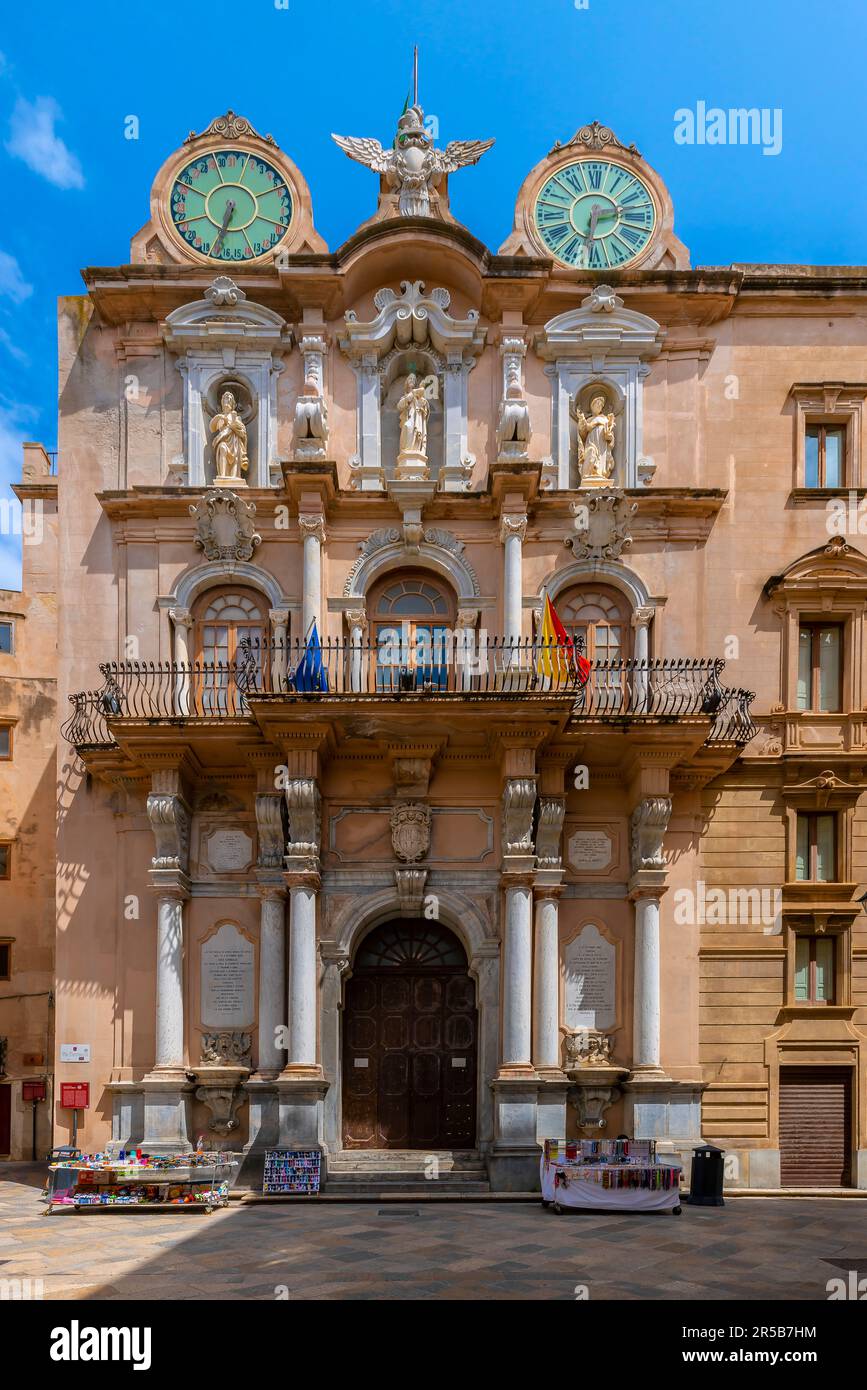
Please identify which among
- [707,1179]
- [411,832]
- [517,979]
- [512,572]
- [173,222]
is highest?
[173,222]

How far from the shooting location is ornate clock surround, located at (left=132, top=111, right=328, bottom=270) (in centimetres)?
2320

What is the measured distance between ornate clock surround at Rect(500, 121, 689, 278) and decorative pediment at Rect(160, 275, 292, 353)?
4367mm

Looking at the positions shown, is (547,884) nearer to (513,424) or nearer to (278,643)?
(278,643)

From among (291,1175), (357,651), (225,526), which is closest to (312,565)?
(357,651)

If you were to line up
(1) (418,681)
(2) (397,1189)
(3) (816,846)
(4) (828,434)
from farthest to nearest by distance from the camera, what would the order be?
(4) (828,434), (3) (816,846), (1) (418,681), (2) (397,1189)

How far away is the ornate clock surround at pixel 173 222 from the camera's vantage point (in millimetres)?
23203

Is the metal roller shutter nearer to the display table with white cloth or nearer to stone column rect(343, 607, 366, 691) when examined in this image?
the display table with white cloth

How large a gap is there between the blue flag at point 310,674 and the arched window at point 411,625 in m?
1.28

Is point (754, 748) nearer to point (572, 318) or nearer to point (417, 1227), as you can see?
point (572, 318)

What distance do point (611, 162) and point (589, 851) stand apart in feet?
40.5

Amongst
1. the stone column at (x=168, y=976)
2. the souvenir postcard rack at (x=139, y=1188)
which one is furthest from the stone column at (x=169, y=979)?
the souvenir postcard rack at (x=139, y=1188)

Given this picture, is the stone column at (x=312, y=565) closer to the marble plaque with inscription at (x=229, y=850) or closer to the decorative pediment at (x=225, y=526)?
the decorative pediment at (x=225, y=526)

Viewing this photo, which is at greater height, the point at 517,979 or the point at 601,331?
the point at 601,331

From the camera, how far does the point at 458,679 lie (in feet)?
71.8
